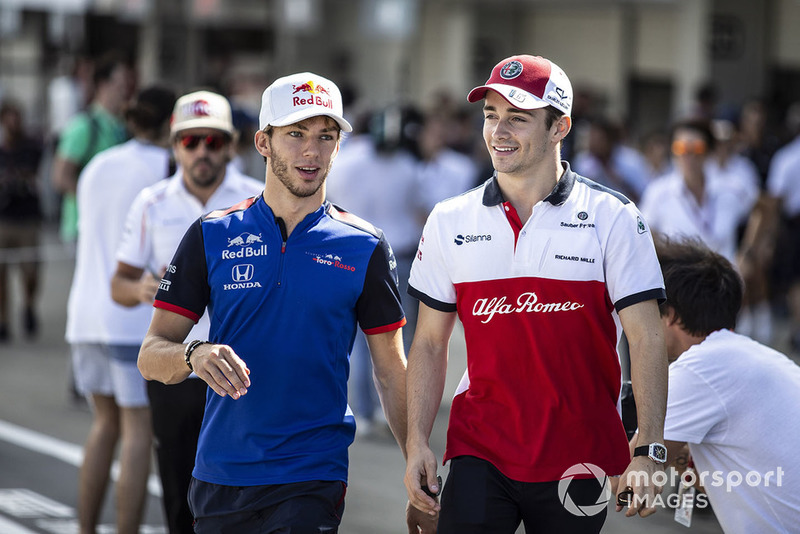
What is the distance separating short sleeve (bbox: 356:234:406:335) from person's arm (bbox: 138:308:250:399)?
0.52m

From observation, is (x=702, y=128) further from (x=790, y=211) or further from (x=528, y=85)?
(x=528, y=85)

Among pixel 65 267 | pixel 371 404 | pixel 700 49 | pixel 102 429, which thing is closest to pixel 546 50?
pixel 700 49

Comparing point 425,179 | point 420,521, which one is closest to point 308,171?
point 420,521

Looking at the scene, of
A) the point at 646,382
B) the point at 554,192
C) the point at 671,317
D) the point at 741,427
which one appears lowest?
the point at 741,427

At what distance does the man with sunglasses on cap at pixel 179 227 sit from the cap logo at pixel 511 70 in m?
1.90

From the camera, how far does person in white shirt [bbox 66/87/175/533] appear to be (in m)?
5.75

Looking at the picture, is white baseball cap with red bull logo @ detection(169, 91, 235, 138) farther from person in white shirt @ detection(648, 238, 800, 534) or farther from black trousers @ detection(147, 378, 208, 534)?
person in white shirt @ detection(648, 238, 800, 534)

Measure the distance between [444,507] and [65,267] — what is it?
14.6 metres

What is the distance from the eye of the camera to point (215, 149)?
5469 millimetres

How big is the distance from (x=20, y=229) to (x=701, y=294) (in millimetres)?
9255

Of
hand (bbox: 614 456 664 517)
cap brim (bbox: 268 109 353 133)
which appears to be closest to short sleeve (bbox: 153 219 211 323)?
cap brim (bbox: 268 109 353 133)

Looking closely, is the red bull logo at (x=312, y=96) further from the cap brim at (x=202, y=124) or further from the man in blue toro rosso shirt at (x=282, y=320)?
the cap brim at (x=202, y=124)

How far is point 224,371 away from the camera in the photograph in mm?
3555

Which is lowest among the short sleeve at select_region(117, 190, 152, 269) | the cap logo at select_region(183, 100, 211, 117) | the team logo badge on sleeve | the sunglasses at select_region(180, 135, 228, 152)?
the short sleeve at select_region(117, 190, 152, 269)
